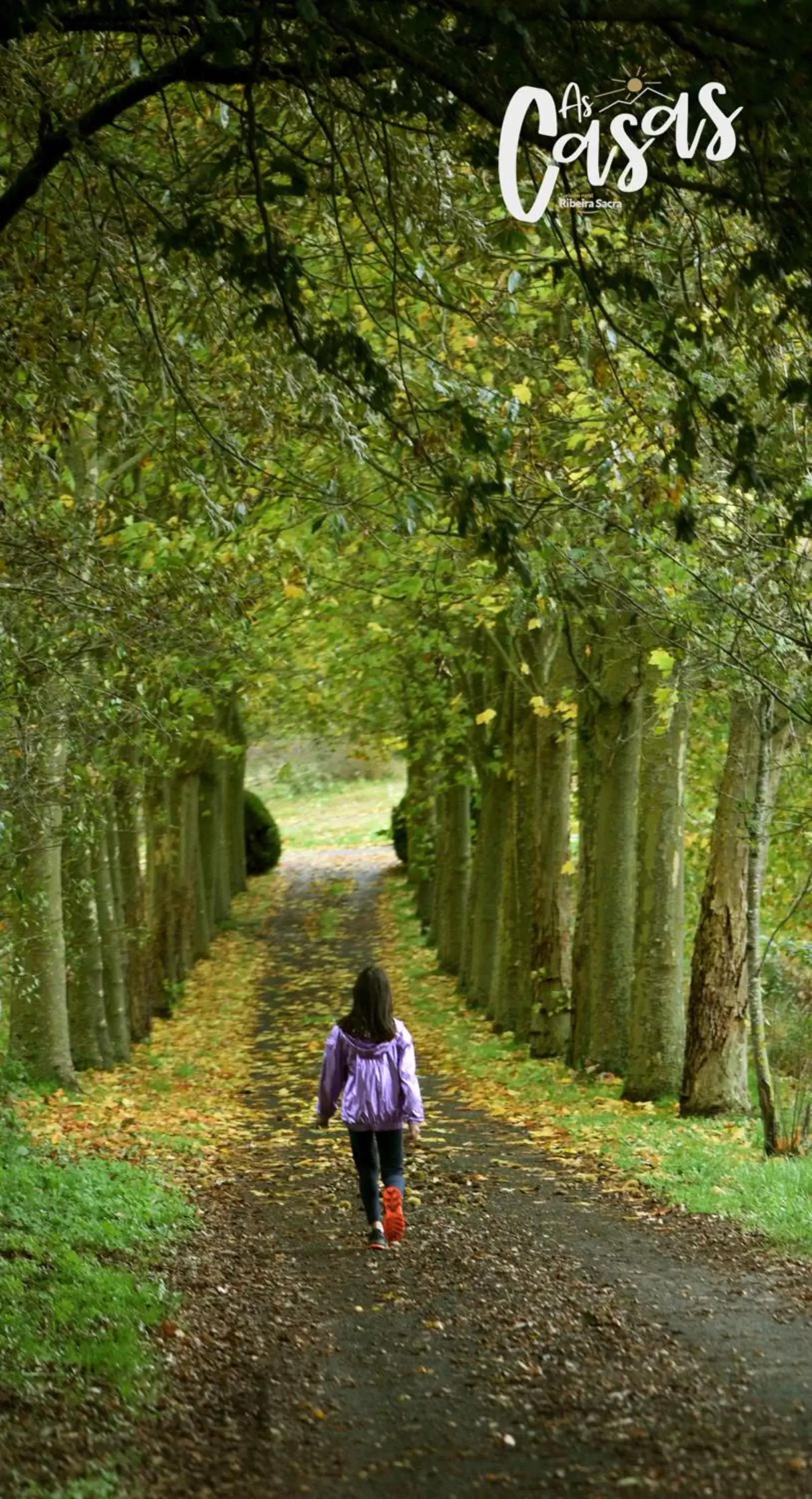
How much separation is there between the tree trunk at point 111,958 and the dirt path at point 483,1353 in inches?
275

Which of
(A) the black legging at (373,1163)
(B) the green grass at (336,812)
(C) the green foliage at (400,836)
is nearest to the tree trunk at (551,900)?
(A) the black legging at (373,1163)

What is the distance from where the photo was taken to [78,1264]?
8688 millimetres

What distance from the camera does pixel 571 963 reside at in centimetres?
1953

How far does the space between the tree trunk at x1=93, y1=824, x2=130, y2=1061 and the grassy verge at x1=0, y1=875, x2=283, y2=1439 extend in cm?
45

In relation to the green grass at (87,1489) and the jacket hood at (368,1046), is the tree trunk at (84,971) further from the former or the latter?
the green grass at (87,1489)

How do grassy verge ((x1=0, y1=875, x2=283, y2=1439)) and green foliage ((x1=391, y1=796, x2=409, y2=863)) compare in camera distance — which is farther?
green foliage ((x1=391, y1=796, x2=409, y2=863))

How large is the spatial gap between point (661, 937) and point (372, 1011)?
6601mm

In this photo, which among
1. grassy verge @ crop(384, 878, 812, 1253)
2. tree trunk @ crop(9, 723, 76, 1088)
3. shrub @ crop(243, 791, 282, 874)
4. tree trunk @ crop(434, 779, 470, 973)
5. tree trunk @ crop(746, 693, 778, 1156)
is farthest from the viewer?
shrub @ crop(243, 791, 282, 874)

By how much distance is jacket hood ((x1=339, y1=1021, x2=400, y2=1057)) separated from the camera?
1010 centimetres

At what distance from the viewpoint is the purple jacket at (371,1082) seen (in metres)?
9.98

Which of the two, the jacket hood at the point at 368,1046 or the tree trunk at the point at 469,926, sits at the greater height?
the jacket hood at the point at 368,1046

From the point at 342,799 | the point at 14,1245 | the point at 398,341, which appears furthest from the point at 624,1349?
the point at 342,799

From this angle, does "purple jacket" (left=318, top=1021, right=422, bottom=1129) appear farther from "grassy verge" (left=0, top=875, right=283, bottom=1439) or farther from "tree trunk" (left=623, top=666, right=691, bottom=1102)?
"tree trunk" (left=623, top=666, right=691, bottom=1102)

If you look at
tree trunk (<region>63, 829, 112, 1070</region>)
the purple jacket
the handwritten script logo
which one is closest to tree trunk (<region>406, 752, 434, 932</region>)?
tree trunk (<region>63, 829, 112, 1070</region>)
